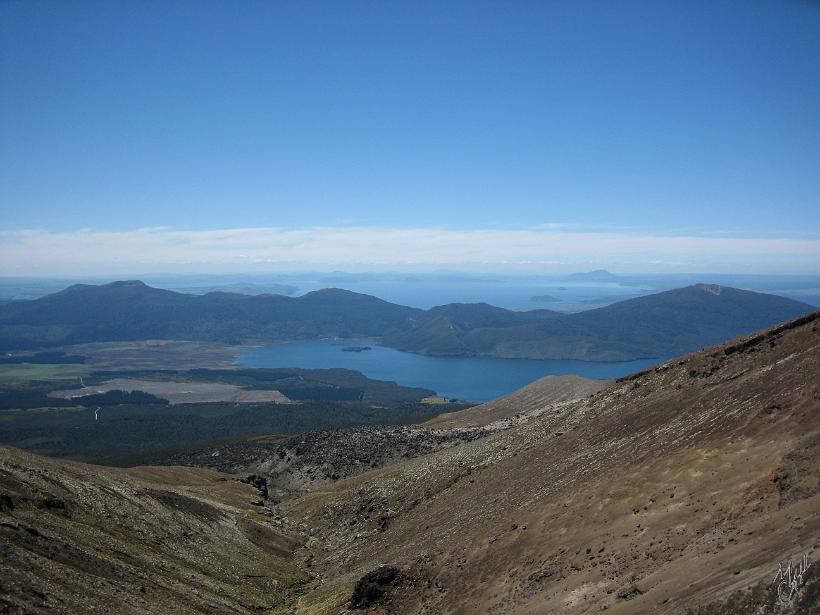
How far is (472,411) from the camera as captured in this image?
325 feet

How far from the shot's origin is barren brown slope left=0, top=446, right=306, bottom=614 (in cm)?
2812

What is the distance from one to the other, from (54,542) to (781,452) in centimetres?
3754

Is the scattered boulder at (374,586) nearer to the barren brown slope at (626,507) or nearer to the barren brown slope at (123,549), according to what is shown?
the barren brown slope at (626,507)

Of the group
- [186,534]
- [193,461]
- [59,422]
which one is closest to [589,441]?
[186,534]

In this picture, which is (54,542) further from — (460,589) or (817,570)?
(817,570)

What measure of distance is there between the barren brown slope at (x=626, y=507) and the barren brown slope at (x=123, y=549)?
4995 mm

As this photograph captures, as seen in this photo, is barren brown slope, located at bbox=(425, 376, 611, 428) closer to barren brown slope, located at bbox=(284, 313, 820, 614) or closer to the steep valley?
the steep valley

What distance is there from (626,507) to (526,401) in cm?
6987

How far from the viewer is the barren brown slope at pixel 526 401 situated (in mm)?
91875

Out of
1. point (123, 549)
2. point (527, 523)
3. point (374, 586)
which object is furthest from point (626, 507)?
point (123, 549)

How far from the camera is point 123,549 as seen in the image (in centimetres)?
3662

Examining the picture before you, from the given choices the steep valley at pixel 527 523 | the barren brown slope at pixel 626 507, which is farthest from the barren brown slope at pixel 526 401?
the barren brown slope at pixel 626 507

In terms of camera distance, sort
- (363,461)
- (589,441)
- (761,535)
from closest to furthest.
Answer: (761,535) → (589,441) → (363,461)

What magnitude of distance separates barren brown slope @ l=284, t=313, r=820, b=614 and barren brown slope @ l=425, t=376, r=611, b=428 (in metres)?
34.8
